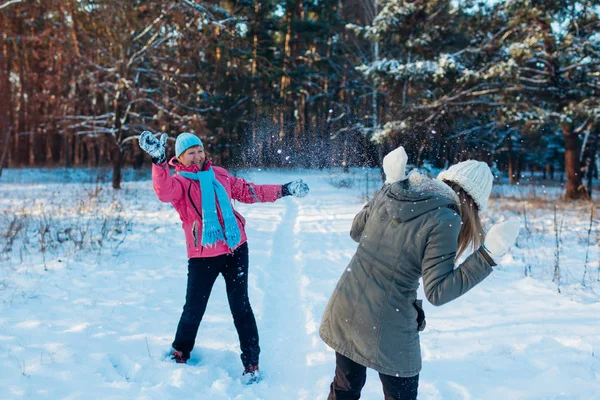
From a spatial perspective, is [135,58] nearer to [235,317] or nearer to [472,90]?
[472,90]

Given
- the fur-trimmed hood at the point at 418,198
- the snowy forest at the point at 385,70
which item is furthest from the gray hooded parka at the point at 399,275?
the snowy forest at the point at 385,70

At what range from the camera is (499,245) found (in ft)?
5.44

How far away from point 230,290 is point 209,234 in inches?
20.1

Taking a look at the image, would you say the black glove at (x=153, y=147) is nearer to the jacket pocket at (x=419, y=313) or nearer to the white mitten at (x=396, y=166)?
the white mitten at (x=396, y=166)

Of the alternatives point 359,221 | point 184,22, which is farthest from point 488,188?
point 184,22

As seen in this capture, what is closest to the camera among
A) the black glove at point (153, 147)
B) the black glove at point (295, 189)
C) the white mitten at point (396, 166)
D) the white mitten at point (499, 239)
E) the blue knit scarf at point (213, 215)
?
the white mitten at point (499, 239)

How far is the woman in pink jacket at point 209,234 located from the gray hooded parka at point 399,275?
1267 mm

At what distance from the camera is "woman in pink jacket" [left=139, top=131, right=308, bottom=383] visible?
121 inches

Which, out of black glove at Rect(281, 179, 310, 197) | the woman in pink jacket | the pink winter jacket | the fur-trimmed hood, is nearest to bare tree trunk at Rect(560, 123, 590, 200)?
black glove at Rect(281, 179, 310, 197)

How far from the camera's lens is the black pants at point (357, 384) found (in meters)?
1.97

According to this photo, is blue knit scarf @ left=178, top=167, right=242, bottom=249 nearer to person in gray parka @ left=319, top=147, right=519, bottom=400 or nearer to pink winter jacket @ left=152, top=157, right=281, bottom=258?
pink winter jacket @ left=152, top=157, right=281, bottom=258

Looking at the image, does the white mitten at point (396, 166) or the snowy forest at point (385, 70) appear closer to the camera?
the white mitten at point (396, 166)

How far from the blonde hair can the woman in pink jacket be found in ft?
4.95

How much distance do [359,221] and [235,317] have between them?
1577 mm
